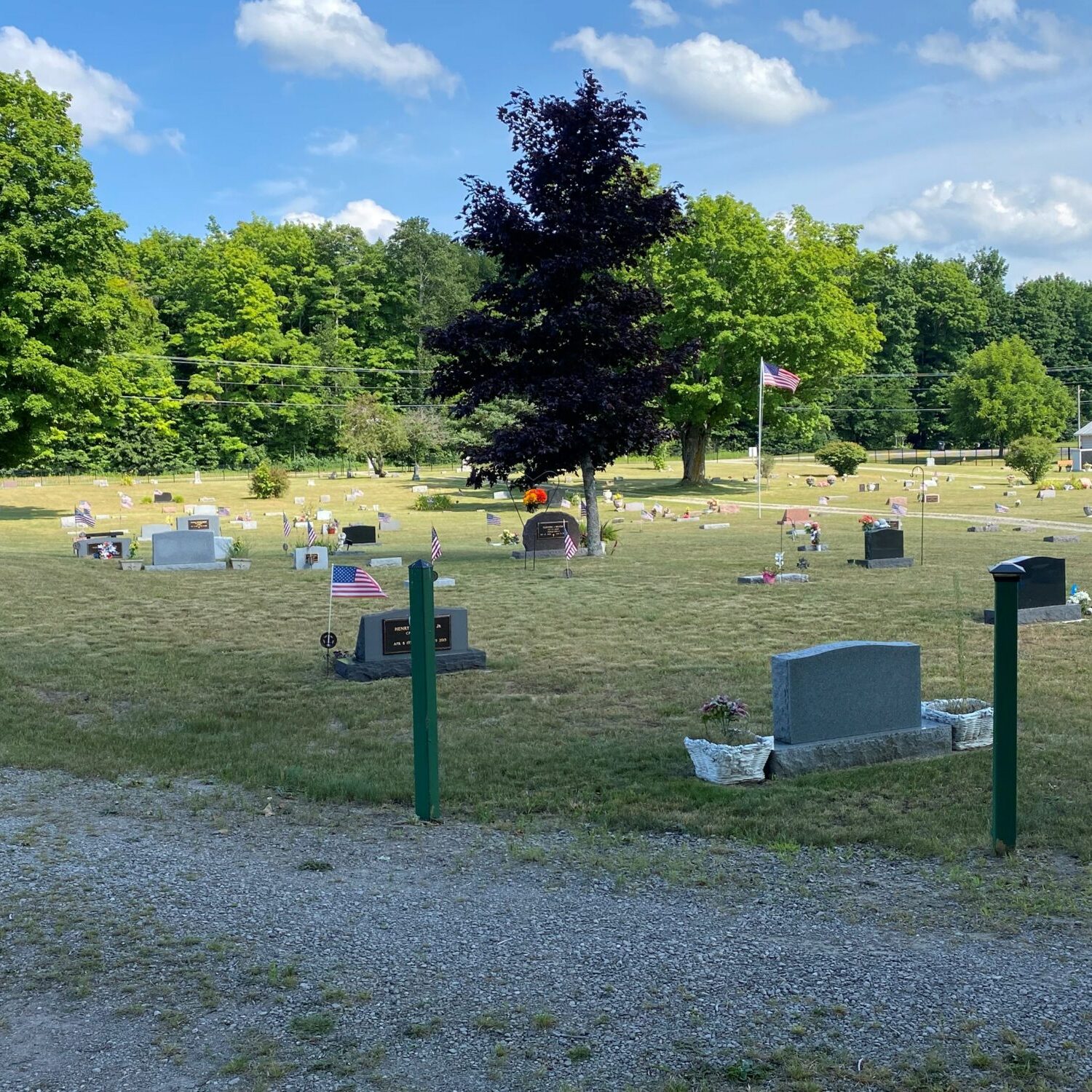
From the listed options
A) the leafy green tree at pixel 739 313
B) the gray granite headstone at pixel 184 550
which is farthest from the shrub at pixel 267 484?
the gray granite headstone at pixel 184 550

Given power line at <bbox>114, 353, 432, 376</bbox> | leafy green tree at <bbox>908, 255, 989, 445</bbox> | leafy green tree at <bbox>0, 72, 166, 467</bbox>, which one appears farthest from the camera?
leafy green tree at <bbox>908, 255, 989, 445</bbox>

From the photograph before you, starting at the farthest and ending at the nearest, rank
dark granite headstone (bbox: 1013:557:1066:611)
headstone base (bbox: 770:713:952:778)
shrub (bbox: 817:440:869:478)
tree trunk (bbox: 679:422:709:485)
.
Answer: shrub (bbox: 817:440:869:478), tree trunk (bbox: 679:422:709:485), dark granite headstone (bbox: 1013:557:1066:611), headstone base (bbox: 770:713:952:778)

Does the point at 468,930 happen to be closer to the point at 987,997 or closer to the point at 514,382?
the point at 987,997

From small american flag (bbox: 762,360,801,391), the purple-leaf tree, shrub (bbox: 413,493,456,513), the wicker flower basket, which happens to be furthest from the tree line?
the wicker flower basket

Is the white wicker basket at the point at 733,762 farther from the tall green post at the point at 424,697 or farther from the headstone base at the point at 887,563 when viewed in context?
the headstone base at the point at 887,563

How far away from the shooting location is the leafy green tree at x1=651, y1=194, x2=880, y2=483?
51.4 meters

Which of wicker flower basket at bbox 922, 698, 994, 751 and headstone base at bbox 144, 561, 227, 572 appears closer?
wicker flower basket at bbox 922, 698, 994, 751

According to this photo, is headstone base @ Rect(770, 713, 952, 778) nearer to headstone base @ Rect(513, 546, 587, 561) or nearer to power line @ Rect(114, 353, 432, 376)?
headstone base @ Rect(513, 546, 587, 561)

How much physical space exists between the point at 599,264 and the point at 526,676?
12.9 metres

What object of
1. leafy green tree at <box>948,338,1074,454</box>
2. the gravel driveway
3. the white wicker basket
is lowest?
the gravel driveway

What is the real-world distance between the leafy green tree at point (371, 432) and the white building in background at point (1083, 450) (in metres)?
42.7

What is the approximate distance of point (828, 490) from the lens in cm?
5444

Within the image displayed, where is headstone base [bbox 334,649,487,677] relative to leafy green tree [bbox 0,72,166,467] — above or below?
below

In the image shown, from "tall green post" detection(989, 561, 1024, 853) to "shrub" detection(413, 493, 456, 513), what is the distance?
3897 centimetres
